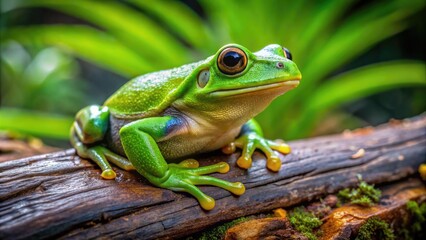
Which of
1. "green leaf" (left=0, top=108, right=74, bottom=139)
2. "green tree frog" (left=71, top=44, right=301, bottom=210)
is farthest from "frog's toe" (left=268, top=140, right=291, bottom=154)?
"green leaf" (left=0, top=108, right=74, bottom=139)

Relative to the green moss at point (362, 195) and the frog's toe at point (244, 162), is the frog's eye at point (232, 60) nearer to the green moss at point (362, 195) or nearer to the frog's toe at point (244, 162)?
the frog's toe at point (244, 162)

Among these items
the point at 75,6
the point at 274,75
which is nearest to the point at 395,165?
the point at 274,75

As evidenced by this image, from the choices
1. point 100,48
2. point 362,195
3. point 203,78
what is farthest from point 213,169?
→ point 100,48

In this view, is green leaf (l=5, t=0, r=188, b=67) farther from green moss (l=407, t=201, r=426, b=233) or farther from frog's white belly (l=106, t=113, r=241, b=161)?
green moss (l=407, t=201, r=426, b=233)

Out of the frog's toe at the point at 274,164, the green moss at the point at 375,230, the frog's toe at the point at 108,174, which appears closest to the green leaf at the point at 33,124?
the frog's toe at the point at 108,174

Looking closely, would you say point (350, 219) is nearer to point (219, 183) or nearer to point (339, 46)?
point (219, 183)

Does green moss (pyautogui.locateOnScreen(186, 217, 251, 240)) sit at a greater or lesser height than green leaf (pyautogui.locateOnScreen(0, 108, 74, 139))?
lesser
